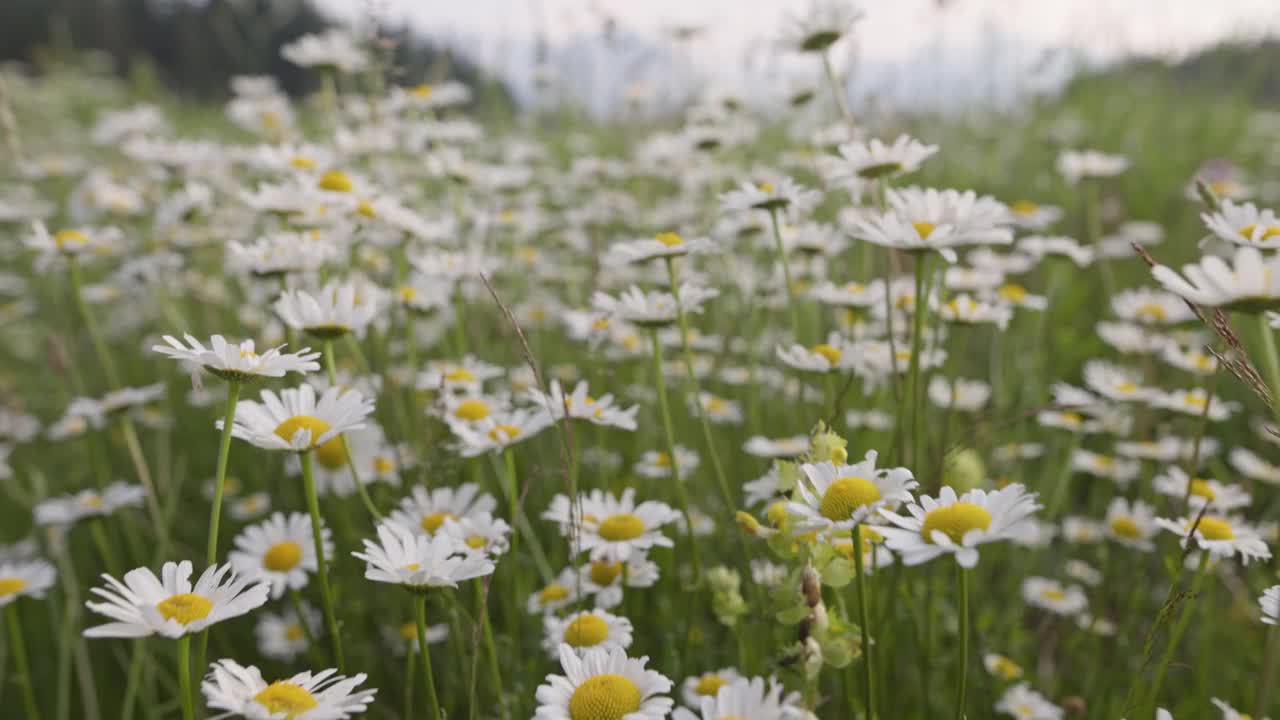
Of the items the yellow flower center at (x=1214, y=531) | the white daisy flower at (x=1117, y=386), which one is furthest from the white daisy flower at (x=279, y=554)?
the white daisy flower at (x=1117, y=386)

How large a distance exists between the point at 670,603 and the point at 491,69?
313cm

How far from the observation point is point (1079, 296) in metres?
4.33

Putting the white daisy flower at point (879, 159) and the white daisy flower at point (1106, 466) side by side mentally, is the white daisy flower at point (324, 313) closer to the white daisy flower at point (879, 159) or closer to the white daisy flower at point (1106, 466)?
the white daisy flower at point (879, 159)

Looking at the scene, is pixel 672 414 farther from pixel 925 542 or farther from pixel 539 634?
pixel 925 542

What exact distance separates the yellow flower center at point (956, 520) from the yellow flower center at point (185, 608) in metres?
0.88

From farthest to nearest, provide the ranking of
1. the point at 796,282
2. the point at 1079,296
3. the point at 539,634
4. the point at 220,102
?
the point at 220,102, the point at 1079,296, the point at 796,282, the point at 539,634

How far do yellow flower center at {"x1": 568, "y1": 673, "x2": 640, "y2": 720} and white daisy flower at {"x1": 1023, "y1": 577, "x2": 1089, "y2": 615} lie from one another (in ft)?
4.77

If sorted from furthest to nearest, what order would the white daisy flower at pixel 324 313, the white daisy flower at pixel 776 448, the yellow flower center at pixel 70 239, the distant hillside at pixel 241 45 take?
the distant hillside at pixel 241 45, the yellow flower center at pixel 70 239, the white daisy flower at pixel 776 448, the white daisy flower at pixel 324 313

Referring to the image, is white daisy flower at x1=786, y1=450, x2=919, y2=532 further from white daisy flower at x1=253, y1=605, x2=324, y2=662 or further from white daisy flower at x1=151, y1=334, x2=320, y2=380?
white daisy flower at x1=253, y1=605, x2=324, y2=662

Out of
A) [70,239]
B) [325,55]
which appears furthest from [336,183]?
[325,55]

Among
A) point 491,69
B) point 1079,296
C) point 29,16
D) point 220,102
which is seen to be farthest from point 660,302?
point 29,16

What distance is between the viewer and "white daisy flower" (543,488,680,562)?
1597mm

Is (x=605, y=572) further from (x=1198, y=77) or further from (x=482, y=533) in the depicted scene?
(x=1198, y=77)

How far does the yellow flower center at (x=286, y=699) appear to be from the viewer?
38.6 inches
